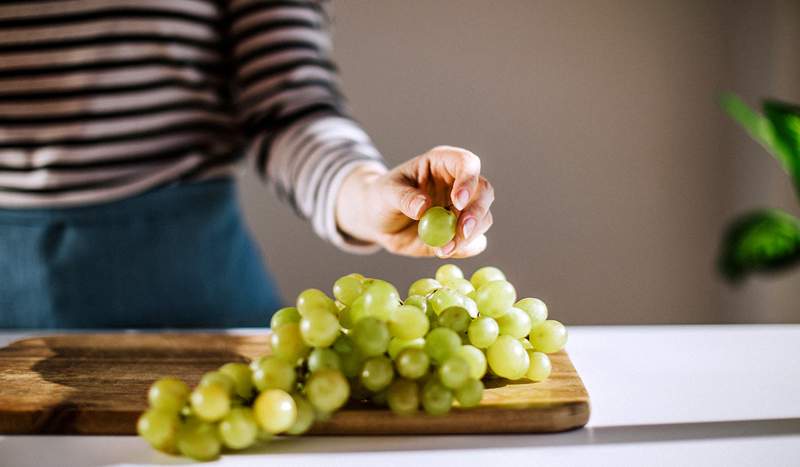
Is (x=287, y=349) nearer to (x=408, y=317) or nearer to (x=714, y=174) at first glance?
(x=408, y=317)

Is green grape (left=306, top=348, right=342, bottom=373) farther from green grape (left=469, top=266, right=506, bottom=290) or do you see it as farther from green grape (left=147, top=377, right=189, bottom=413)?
green grape (left=469, top=266, right=506, bottom=290)

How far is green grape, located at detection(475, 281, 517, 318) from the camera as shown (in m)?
0.72

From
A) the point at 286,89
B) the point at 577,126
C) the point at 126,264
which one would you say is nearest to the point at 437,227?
the point at 286,89

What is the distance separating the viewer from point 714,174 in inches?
93.4

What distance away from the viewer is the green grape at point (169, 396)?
22.8 inches

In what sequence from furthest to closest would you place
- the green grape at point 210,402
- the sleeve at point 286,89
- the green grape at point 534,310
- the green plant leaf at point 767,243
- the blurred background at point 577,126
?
1. the blurred background at point 577,126
2. the green plant leaf at point 767,243
3. the sleeve at point 286,89
4. the green grape at point 534,310
5. the green grape at point 210,402

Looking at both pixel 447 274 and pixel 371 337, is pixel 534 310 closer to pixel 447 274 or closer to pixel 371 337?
pixel 447 274

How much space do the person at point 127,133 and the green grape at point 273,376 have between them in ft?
1.95

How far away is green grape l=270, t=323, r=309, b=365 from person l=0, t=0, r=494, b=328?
560mm

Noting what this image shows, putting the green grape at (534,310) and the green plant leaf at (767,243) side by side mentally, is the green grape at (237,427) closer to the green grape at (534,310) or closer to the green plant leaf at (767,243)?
the green grape at (534,310)

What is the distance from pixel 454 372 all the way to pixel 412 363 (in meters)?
0.04

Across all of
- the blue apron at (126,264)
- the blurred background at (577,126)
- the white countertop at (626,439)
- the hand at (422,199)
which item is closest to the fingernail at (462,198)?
the hand at (422,199)

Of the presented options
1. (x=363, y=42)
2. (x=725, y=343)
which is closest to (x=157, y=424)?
(x=725, y=343)

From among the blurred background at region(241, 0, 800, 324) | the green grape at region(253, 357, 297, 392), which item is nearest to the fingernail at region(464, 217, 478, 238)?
the green grape at region(253, 357, 297, 392)
